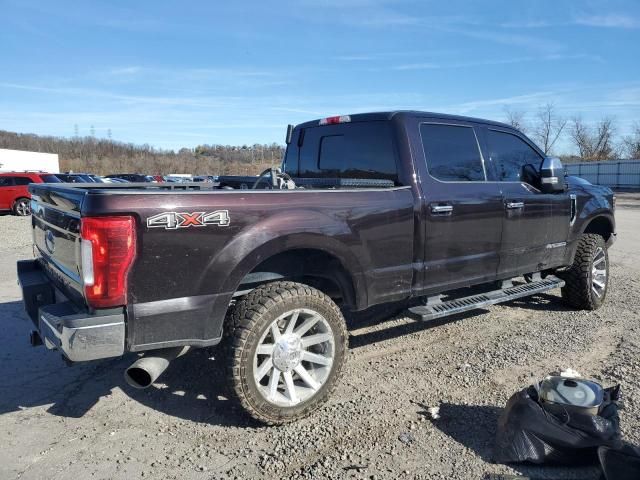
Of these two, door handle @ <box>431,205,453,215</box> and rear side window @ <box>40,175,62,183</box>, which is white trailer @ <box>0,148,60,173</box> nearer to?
rear side window @ <box>40,175,62,183</box>

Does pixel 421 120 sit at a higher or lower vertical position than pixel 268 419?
higher

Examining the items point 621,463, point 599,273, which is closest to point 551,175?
point 599,273

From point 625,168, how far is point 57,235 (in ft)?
155

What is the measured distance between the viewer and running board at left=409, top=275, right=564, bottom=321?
4035 millimetres

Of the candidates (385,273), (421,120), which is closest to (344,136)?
(421,120)

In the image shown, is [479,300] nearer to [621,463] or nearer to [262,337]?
[621,463]

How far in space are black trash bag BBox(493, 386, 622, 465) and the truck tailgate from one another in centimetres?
252

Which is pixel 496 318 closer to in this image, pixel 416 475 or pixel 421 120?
pixel 421 120

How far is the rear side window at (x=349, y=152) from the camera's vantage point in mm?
4109

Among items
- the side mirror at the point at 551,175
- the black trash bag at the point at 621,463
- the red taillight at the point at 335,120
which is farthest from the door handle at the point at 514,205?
the black trash bag at the point at 621,463

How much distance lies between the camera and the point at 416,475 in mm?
2740

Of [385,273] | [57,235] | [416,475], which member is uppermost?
[57,235]

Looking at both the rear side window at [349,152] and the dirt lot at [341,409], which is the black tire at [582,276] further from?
the rear side window at [349,152]

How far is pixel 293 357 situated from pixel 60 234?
1.64m
